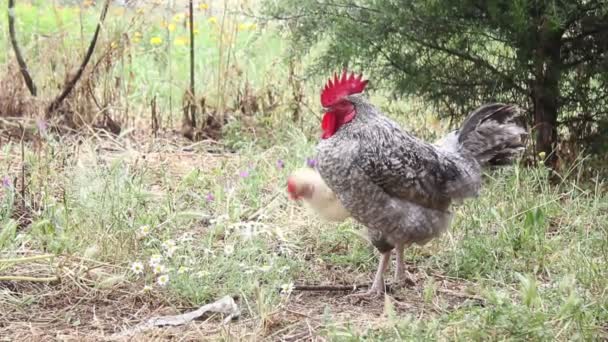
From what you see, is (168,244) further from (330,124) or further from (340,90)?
(340,90)

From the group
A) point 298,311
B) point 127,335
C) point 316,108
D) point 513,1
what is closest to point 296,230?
point 298,311

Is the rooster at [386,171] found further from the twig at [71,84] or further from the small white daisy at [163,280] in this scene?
the twig at [71,84]

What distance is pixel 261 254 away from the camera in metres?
4.27

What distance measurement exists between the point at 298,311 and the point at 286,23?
2.93m

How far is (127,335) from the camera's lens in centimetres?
349

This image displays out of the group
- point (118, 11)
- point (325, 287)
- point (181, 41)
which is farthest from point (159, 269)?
point (181, 41)

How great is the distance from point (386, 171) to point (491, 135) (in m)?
0.72

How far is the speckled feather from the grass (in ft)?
1.02

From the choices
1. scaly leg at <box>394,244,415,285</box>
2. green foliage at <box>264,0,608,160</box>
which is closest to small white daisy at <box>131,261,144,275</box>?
scaly leg at <box>394,244,415,285</box>

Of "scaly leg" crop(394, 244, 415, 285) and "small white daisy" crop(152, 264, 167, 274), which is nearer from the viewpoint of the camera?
"small white daisy" crop(152, 264, 167, 274)

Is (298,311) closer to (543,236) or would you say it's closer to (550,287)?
(550,287)

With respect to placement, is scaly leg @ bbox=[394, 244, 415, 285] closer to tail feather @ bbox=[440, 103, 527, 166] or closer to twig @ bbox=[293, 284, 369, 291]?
twig @ bbox=[293, 284, 369, 291]

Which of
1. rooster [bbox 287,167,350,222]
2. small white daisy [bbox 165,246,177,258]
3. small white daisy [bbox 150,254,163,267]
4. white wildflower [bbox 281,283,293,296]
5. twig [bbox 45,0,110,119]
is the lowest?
white wildflower [bbox 281,283,293,296]

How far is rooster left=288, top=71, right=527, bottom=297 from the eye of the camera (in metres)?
3.79
